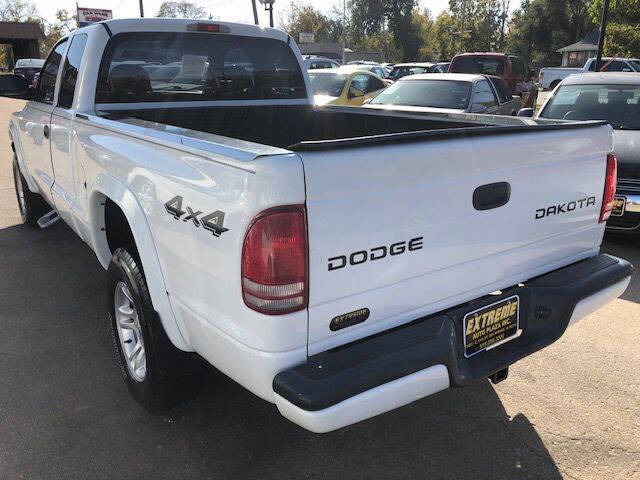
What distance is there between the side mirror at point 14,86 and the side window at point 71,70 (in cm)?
94

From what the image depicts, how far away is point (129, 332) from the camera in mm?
3152

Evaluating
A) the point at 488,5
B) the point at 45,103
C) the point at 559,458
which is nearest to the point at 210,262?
the point at 559,458

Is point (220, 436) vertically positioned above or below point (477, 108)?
below

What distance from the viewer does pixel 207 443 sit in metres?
2.75

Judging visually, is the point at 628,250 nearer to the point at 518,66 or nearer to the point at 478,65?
the point at 478,65

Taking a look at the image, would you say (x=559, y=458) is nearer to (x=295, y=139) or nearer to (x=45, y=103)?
(x=295, y=139)

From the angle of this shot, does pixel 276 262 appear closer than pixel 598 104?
Yes

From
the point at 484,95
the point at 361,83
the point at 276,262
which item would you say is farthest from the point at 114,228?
the point at 361,83

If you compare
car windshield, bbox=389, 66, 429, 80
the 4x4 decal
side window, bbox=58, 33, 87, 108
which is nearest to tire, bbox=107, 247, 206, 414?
the 4x4 decal

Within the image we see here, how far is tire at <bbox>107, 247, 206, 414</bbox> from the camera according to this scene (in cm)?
263

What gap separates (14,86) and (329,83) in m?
7.43

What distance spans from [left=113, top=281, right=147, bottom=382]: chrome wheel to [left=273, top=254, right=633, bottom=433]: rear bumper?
4.20 ft

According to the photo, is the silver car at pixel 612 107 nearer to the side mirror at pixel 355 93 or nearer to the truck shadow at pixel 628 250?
the truck shadow at pixel 628 250

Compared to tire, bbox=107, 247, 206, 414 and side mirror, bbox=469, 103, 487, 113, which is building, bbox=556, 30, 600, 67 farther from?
tire, bbox=107, 247, 206, 414
